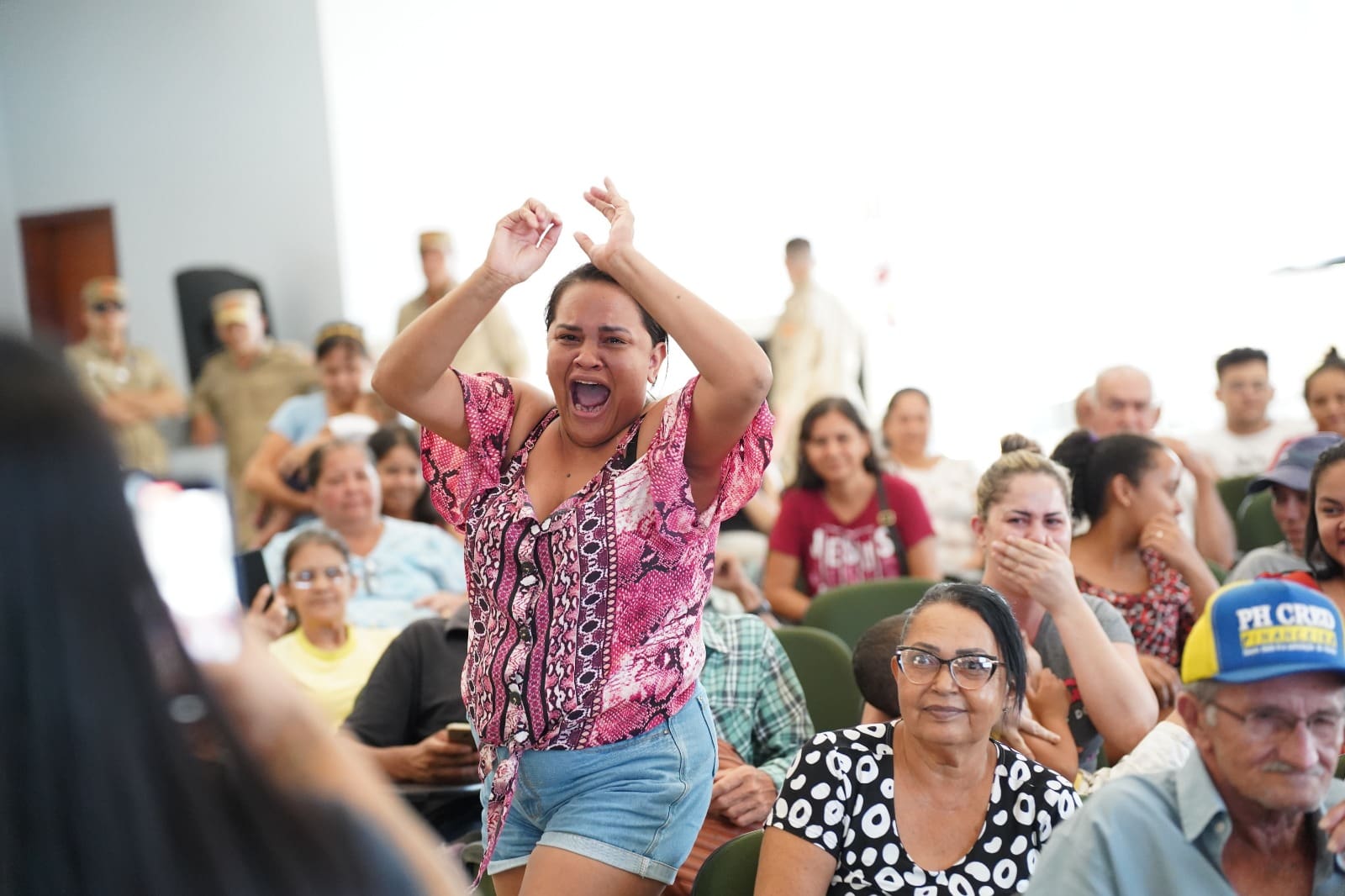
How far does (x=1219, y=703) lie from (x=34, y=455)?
1411 mm

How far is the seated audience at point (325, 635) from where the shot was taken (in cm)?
342

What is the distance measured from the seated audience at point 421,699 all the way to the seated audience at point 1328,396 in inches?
120

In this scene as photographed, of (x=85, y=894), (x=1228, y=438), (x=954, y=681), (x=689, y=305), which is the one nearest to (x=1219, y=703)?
(x=954, y=681)

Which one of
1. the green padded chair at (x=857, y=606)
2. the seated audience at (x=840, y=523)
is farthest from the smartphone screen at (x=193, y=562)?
the seated audience at (x=840, y=523)

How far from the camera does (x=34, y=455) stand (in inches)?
26.9

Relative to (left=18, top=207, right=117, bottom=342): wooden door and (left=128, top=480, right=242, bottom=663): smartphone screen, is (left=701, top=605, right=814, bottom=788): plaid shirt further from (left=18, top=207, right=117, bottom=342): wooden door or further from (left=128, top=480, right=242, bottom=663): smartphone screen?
(left=18, top=207, right=117, bottom=342): wooden door

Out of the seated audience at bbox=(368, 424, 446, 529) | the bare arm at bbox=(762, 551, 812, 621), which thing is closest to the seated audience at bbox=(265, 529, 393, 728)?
the seated audience at bbox=(368, 424, 446, 529)

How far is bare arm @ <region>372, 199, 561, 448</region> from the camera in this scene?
1947 mm

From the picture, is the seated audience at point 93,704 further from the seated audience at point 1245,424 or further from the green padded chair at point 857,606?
the seated audience at point 1245,424

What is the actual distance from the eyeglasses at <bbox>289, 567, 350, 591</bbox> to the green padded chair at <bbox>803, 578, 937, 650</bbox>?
124 centimetres

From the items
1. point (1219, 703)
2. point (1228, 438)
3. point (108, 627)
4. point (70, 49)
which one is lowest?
point (1228, 438)

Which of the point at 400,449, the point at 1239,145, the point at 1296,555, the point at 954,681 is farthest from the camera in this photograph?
the point at 1239,145

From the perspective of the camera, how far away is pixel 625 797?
1876mm

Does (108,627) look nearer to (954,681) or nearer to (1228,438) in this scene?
(954,681)
